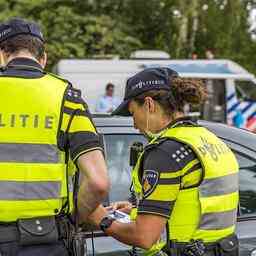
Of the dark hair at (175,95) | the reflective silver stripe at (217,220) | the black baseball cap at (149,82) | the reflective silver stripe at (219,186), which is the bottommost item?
the reflective silver stripe at (217,220)

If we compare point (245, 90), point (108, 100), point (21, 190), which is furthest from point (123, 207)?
point (245, 90)

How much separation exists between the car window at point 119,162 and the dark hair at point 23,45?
92cm

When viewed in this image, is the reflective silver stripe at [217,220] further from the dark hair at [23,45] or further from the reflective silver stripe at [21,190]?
the dark hair at [23,45]

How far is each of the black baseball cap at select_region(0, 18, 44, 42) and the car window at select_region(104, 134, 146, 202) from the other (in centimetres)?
96

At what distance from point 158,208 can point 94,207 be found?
27 centimetres

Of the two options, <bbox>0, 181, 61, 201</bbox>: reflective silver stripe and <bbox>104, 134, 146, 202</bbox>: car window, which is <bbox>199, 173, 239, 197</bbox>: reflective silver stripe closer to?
<bbox>0, 181, 61, 201</bbox>: reflective silver stripe

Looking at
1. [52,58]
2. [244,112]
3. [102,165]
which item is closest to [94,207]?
[102,165]

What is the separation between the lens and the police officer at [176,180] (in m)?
2.53

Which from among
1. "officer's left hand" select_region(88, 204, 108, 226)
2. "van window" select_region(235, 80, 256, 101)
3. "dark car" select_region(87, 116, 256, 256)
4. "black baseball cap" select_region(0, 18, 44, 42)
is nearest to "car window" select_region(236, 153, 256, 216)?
"dark car" select_region(87, 116, 256, 256)

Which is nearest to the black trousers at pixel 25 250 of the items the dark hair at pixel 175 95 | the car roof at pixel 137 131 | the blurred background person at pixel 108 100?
the dark hair at pixel 175 95

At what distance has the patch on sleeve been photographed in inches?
99.3

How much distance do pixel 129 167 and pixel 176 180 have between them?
992 mm

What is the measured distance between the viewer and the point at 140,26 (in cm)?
1988

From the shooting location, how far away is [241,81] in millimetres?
13938
